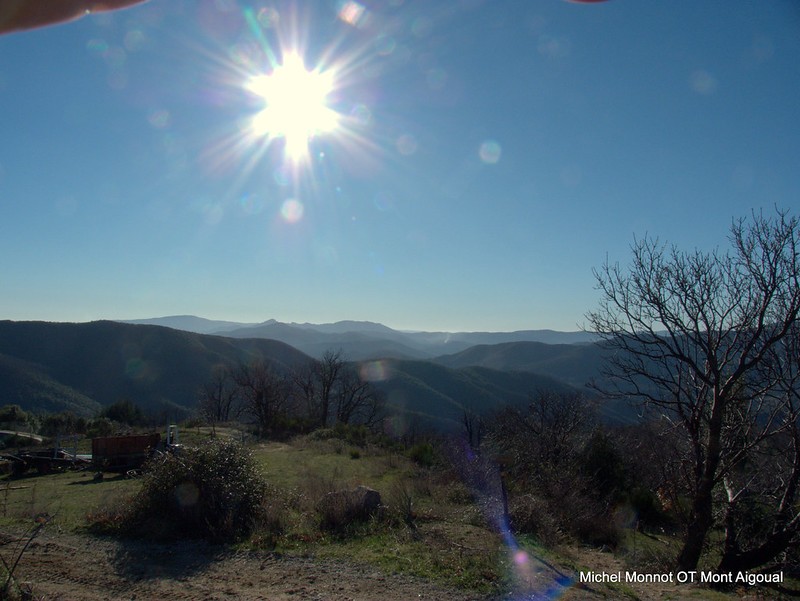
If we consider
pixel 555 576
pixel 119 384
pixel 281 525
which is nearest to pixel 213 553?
pixel 281 525

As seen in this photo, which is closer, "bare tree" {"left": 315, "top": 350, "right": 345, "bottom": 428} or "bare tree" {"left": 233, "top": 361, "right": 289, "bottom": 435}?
"bare tree" {"left": 233, "top": 361, "right": 289, "bottom": 435}

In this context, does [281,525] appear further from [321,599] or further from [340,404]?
[340,404]

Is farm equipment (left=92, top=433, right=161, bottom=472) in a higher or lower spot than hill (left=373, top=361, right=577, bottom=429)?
higher

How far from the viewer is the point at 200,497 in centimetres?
908

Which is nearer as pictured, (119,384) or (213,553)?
(213,553)

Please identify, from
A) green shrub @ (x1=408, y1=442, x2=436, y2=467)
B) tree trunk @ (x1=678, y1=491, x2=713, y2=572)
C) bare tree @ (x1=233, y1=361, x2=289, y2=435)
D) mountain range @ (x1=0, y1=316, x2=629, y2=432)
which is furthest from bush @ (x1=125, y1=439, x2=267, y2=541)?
mountain range @ (x1=0, y1=316, x2=629, y2=432)

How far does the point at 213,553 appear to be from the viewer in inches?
315

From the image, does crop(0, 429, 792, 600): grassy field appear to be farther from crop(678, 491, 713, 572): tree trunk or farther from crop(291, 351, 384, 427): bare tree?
crop(291, 351, 384, 427): bare tree

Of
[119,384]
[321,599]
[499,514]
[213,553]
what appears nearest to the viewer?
[321,599]

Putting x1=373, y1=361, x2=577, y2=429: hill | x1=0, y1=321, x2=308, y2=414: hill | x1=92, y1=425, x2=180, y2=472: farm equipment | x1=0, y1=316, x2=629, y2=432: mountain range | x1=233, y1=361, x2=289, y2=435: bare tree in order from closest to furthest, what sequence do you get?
1. x1=92, y1=425, x2=180, y2=472: farm equipment
2. x1=233, y1=361, x2=289, y2=435: bare tree
3. x1=0, y1=321, x2=308, y2=414: hill
4. x1=0, y1=316, x2=629, y2=432: mountain range
5. x1=373, y1=361, x2=577, y2=429: hill

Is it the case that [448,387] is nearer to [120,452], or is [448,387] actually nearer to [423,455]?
[423,455]

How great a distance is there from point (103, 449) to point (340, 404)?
35564 millimetres

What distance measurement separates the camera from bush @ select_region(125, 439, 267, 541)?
8.85 meters

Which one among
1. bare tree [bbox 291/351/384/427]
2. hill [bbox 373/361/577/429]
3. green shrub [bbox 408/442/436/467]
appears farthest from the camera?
hill [bbox 373/361/577/429]
